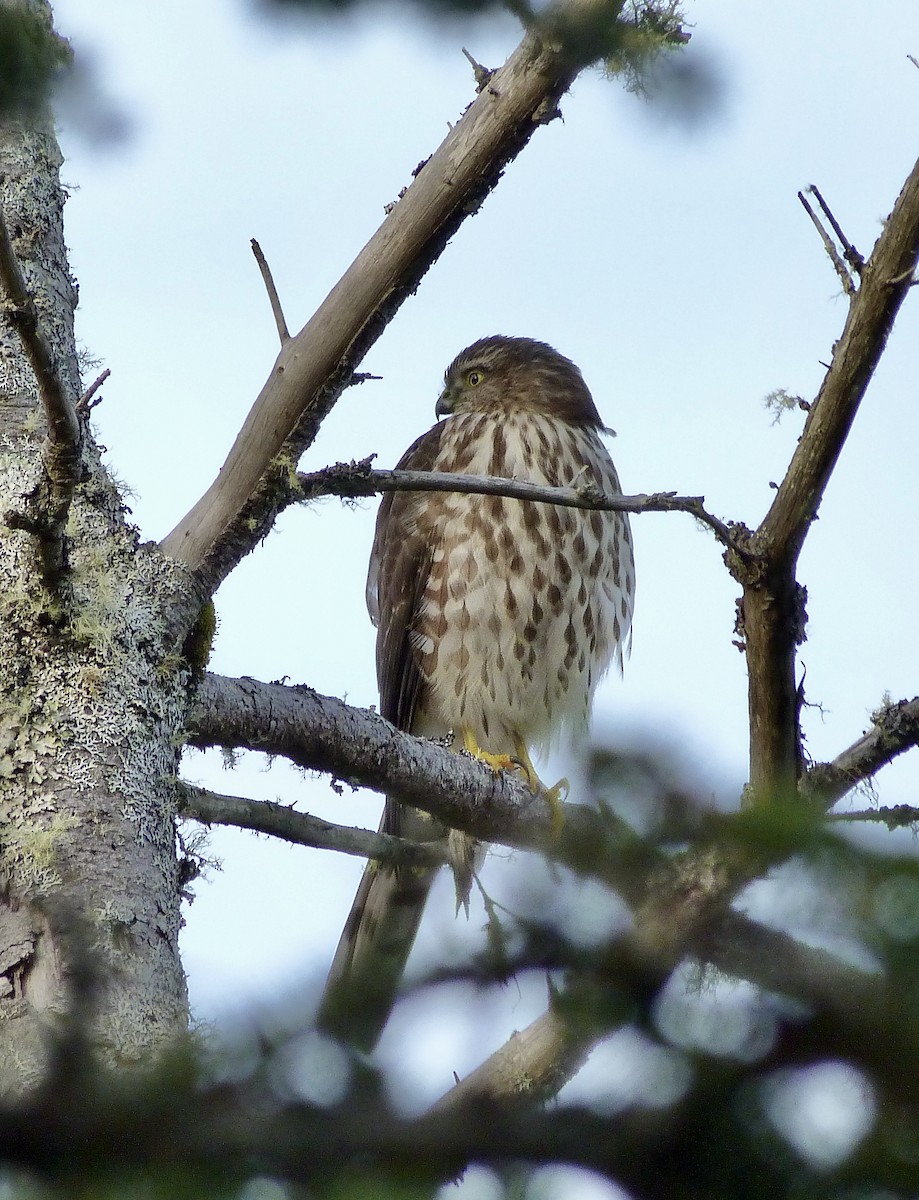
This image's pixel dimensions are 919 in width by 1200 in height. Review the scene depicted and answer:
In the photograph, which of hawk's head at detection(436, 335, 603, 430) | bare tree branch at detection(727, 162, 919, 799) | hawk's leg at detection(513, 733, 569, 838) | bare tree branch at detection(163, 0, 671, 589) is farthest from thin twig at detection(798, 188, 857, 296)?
hawk's head at detection(436, 335, 603, 430)


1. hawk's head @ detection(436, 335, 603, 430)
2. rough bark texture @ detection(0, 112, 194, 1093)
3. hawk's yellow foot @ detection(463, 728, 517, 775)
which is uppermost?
hawk's head @ detection(436, 335, 603, 430)

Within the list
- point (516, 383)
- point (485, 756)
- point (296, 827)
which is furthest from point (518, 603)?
point (296, 827)

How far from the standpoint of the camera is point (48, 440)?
2.21 m

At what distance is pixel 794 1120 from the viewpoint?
0.73 metres

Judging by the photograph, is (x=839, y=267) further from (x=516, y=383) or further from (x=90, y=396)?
(x=516, y=383)

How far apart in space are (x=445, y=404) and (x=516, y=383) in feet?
1.17

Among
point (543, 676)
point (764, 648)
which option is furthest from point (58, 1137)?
point (543, 676)

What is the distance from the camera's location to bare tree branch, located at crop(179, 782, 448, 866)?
3.09m

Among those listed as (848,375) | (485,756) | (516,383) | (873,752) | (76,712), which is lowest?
(76,712)

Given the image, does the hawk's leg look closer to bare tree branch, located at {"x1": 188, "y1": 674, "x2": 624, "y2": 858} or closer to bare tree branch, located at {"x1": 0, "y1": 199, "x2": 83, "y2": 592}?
bare tree branch, located at {"x1": 188, "y1": 674, "x2": 624, "y2": 858}

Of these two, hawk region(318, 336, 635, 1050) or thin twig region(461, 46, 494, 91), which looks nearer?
thin twig region(461, 46, 494, 91)

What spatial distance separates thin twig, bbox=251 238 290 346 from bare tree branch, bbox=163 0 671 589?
0.04 meters

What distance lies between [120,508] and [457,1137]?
213cm

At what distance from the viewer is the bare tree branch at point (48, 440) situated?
191 cm
